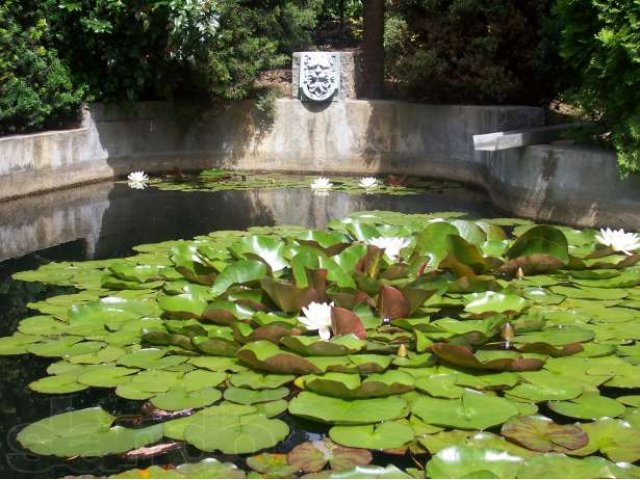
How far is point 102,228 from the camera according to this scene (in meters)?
6.71

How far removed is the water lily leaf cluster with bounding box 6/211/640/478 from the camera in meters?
2.75

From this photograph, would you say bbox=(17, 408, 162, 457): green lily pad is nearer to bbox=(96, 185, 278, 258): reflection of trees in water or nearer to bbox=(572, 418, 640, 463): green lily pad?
bbox=(572, 418, 640, 463): green lily pad

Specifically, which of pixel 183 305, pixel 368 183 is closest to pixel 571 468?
pixel 183 305

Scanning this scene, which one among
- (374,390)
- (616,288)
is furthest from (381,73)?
(374,390)

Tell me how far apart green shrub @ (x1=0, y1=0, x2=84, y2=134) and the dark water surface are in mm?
837

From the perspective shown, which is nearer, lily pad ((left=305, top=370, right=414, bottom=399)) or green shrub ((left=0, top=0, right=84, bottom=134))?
lily pad ((left=305, top=370, right=414, bottom=399))

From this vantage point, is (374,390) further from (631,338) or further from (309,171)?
(309,171)

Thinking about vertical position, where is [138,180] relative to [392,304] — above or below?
above

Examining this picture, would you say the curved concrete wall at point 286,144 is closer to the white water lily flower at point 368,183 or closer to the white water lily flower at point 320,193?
the white water lily flower at point 368,183

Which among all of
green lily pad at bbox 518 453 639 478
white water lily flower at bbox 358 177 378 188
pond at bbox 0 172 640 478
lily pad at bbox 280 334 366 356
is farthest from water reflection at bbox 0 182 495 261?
green lily pad at bbox 518 453 639 478

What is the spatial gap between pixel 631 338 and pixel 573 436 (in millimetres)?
1177

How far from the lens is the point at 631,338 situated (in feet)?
12.3

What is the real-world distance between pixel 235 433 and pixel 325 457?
336mm

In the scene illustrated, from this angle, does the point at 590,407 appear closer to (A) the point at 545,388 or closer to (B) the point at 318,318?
(A) the point at 545,388
